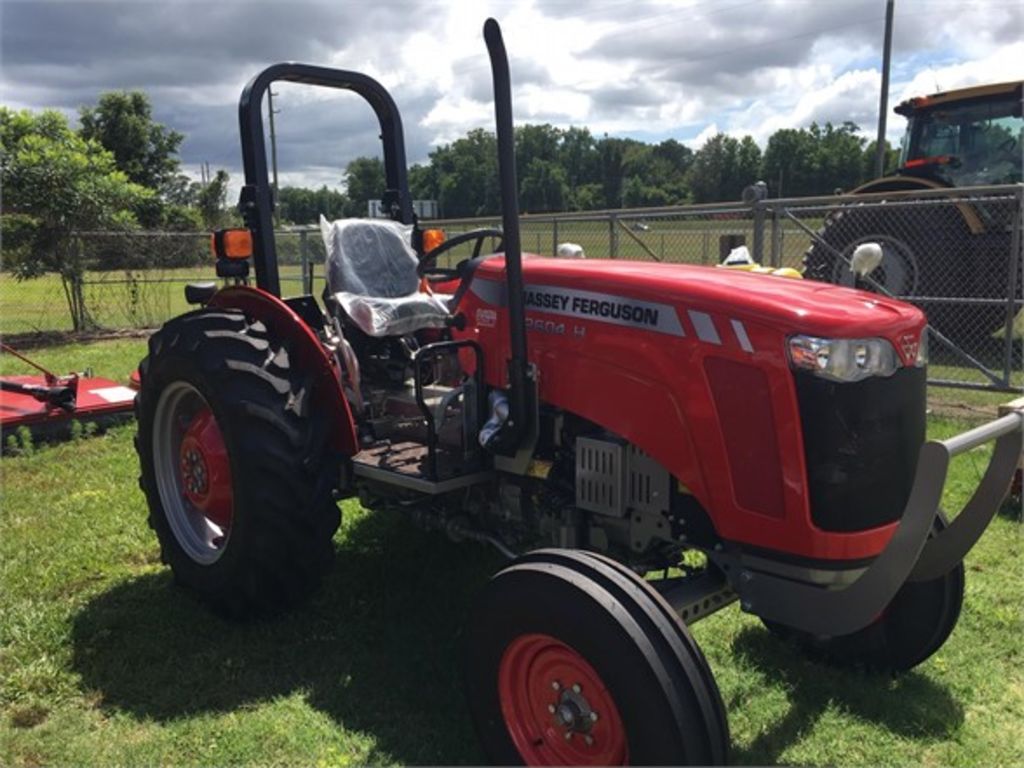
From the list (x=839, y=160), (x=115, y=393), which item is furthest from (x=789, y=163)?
(x=115, y=393)

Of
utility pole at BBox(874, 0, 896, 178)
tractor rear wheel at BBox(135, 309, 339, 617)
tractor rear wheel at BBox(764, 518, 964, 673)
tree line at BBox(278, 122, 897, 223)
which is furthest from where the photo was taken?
tree line at BBox(278, 122, 897, 223)

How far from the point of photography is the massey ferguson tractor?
2.30m

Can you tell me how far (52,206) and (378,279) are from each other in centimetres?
1029

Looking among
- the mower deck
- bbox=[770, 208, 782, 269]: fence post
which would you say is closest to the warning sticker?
the mower deck

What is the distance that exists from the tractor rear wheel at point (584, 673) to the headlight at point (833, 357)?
0.74 meters

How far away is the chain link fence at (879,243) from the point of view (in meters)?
7.21

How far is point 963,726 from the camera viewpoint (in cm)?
287

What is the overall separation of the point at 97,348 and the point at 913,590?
35.0 ft

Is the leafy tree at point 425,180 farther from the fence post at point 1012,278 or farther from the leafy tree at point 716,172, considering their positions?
the leafy tree at point 716,172

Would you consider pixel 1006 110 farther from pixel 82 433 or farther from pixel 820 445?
pixel 82 433

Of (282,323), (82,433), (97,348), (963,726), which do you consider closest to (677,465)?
(963,726)

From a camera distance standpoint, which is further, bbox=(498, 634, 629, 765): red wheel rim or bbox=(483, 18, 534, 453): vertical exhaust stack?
bbox=(483, 18, 534, 453): vertical exhaust stack

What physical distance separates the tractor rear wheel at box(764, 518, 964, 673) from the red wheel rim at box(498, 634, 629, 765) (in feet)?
3.54

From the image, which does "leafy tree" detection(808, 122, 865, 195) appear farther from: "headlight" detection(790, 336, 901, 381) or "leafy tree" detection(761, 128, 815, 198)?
"headlight" detection(790, 336, 901, 381)
